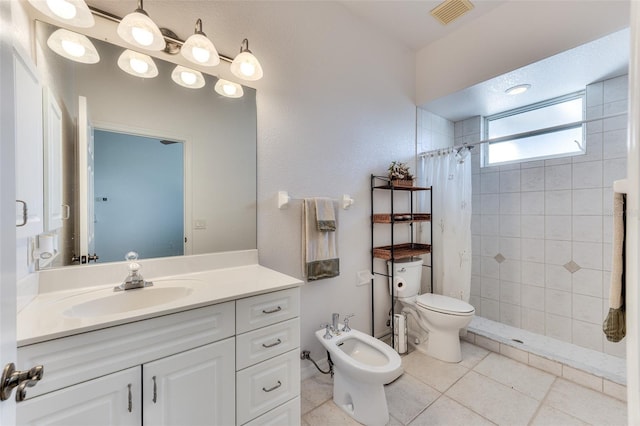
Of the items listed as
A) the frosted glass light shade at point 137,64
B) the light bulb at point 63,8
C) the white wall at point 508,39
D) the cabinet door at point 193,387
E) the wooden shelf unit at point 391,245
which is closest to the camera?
the cabinet door at point 193,387

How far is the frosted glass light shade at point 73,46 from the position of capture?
1117mm

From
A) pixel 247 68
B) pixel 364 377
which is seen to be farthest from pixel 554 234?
pixel 247 68

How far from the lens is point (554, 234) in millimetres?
2367

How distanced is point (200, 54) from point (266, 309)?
4.35ft

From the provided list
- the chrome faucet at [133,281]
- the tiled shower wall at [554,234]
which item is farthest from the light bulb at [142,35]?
the tiled shower wall at [554,234]

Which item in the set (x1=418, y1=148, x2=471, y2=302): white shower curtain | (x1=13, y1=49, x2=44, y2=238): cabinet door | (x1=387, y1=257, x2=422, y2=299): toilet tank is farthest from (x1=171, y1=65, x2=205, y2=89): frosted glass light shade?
(x1=418, y1=148, x2=471, y2=302): white shower curtain

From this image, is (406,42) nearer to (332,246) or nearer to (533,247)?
(332,246)

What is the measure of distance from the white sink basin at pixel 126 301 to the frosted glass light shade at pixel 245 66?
1192mm

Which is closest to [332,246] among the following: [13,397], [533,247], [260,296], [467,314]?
[260,296]

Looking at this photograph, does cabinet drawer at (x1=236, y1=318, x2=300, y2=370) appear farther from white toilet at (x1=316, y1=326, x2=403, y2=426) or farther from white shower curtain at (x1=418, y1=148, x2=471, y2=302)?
white shower curtain at (x1=418, y1=148, x2=471, y2=302)

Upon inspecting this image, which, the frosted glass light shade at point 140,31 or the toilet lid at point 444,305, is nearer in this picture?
the frosted glass light shade at point 140,31

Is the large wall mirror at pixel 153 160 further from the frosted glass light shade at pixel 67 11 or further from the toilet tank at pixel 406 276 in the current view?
the toilet tank at pixel 406 276

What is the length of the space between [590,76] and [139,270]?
11.2 feet

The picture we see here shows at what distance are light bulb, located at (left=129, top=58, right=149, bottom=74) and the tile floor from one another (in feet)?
6.78
